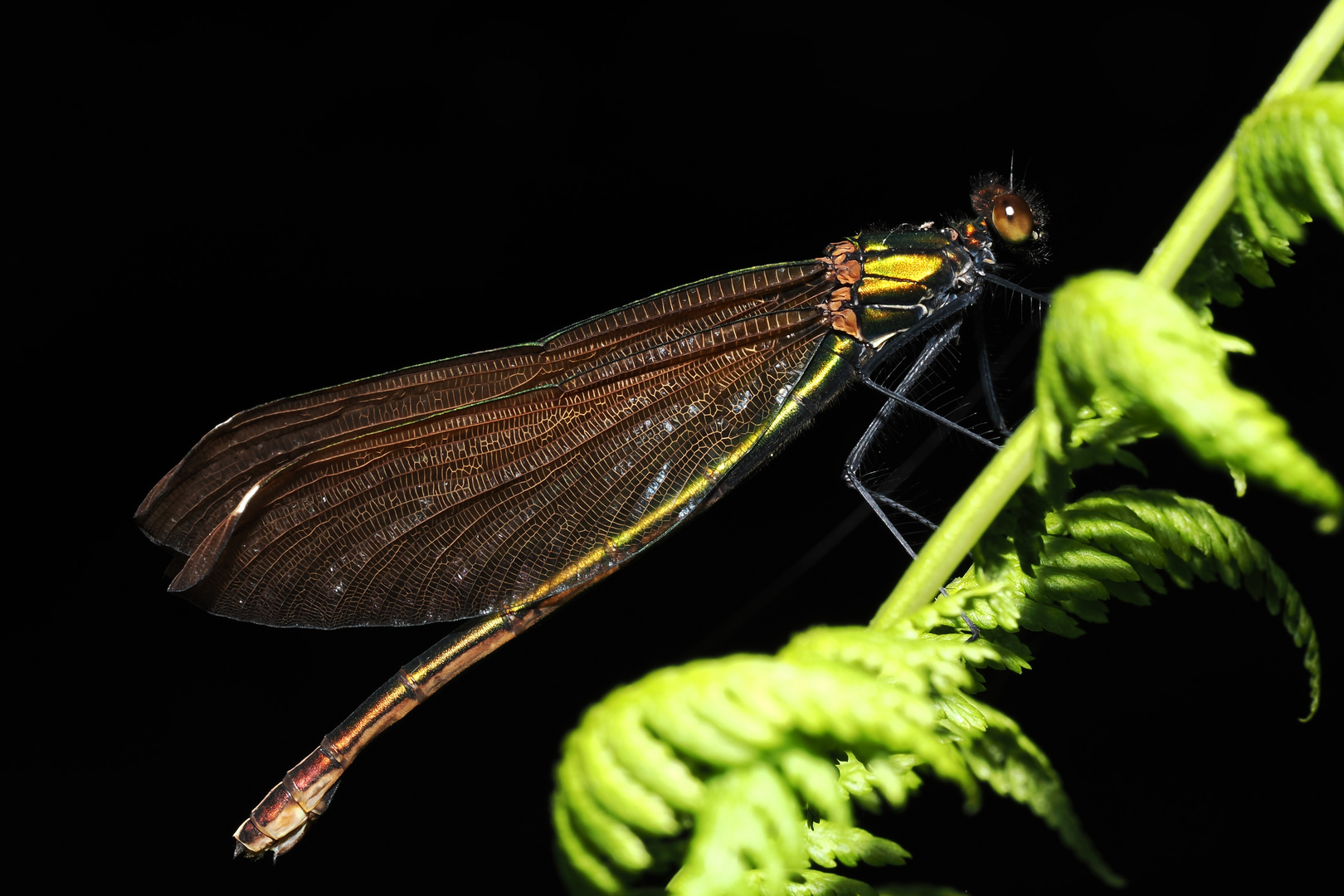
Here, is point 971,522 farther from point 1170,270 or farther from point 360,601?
point 360,601

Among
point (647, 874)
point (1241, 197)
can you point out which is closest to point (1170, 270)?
point (1241, 197)

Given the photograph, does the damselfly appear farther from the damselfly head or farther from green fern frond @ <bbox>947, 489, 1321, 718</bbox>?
green fern frond @ <bbox>947, 489, 1321, 718</bbox>

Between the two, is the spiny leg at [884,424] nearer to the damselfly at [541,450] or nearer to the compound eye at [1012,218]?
the damselfly at [541,450]

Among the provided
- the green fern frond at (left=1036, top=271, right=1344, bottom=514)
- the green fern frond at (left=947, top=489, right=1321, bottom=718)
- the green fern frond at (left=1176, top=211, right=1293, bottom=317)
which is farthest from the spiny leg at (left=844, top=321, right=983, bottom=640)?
the green fern frond at (left=1036, top=271, right=1344, bottom=514)

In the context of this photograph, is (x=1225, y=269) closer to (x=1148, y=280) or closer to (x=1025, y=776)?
(x=1148, y=280)

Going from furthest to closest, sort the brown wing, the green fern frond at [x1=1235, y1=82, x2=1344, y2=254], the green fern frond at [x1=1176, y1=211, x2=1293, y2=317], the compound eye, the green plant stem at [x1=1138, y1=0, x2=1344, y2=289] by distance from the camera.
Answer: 1. the compound eye
2. the brown wing
3. the green fern frond at [x1=1176, y1=211, x2=1293, y2=317]
4. the green plant stem at [x1=1138, y1=0, x2=1344, y2=289]
5. the green fern frond at [x1=1235, y1=82, x2=1344, y2=254]

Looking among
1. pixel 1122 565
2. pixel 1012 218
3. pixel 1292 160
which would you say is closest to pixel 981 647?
pixel 1122 565
